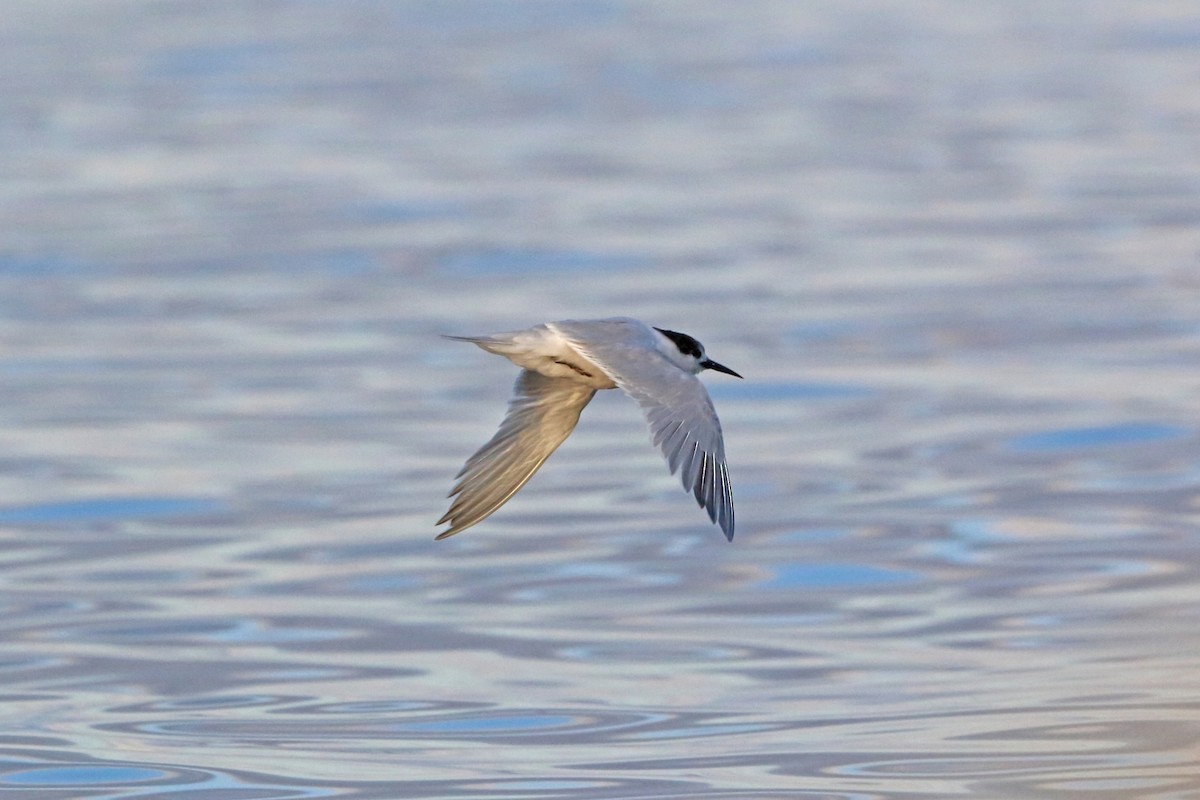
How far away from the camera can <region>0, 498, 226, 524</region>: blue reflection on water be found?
499 inches

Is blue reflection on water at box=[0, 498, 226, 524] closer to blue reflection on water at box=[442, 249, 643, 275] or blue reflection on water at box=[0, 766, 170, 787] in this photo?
blue reflection on water at box=[0, 766, 170, 787]

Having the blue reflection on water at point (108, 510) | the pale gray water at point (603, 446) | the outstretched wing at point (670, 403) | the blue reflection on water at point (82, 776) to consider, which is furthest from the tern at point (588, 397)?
the blue reflection on water at point (108, 510)

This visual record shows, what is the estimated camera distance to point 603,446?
14141 mm

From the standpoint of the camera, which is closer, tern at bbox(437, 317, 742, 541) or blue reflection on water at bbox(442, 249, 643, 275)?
tern at bbox(437, 317, 742, 541)

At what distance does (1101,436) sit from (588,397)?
597 cm

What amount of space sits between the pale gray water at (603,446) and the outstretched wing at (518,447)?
3.12 ft

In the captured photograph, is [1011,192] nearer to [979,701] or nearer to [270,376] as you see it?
[270,376]

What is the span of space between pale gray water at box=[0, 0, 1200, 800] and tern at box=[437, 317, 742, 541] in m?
1.04

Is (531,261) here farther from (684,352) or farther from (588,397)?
(684,352)

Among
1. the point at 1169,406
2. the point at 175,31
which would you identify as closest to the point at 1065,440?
the point at 1169,406

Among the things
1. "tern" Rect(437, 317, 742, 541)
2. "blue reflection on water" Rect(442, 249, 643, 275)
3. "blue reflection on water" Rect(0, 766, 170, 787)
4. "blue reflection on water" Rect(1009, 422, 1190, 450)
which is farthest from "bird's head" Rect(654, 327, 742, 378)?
"blue reflection on water" Rect(442, 249, 643, 275)

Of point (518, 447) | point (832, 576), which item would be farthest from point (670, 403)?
point (832, 576)

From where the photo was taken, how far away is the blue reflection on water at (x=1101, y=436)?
1384cm

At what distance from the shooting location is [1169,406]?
47.6ft
